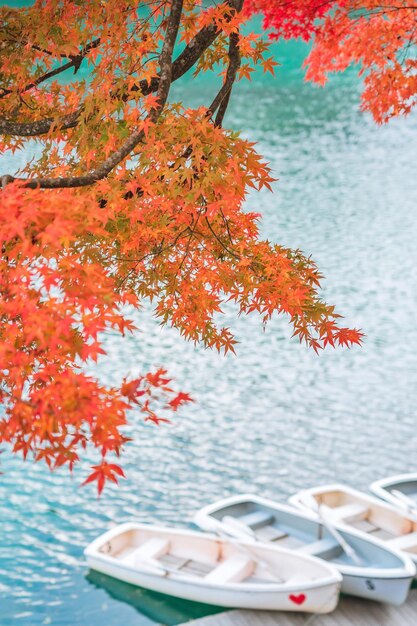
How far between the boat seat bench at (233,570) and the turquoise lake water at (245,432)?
16.2 inches

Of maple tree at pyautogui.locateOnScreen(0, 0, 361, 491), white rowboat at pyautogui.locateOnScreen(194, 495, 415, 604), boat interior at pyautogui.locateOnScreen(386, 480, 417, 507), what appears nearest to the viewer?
maple tree at pyautogui.locateOnScreen(0, 0, 361, 491)

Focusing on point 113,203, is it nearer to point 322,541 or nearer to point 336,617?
point 336,617

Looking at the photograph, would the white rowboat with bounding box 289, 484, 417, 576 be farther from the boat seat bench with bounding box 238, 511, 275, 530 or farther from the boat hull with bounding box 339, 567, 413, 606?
the boat hull with bounding box 339, 567, 413, 606

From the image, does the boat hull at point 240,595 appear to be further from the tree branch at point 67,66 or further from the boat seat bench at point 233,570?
the tree branch at point 67,66

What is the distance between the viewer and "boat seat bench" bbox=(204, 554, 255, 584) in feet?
24.5

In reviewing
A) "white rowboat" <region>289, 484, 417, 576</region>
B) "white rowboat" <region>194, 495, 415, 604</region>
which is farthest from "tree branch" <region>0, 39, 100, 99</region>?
"white rowboat" <region>289, 484, 417, 576</region>

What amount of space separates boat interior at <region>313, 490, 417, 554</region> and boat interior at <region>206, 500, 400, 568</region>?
0.30m

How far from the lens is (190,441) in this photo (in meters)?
10.9

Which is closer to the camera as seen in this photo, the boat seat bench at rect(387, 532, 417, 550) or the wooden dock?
Result: the wooden dock

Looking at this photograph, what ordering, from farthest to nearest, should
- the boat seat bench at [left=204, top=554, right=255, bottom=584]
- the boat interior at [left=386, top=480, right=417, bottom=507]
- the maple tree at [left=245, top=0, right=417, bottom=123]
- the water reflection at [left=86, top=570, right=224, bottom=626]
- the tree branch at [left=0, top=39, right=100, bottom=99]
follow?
1. the boat interior at [left=386, top=480, right=417, bottom=507]
2. the maple tree at [left=245, top=0, right=417, bottom=123]
3. the water reflection at [left=86, top=570, right=224, bottom=626]
4. the boat seat bench at [left=204, top=554, right=255, bottom=584]
5. the tree branch at [left=0, top=39, right=100, bottom=99]

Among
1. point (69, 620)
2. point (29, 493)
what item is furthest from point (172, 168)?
point (29, 493)

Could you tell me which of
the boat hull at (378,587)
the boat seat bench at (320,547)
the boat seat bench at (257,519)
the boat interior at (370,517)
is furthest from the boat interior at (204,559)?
the boat interior at (370,517)

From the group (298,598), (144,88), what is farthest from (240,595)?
(144,88)

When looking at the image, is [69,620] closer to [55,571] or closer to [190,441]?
[55,571]
